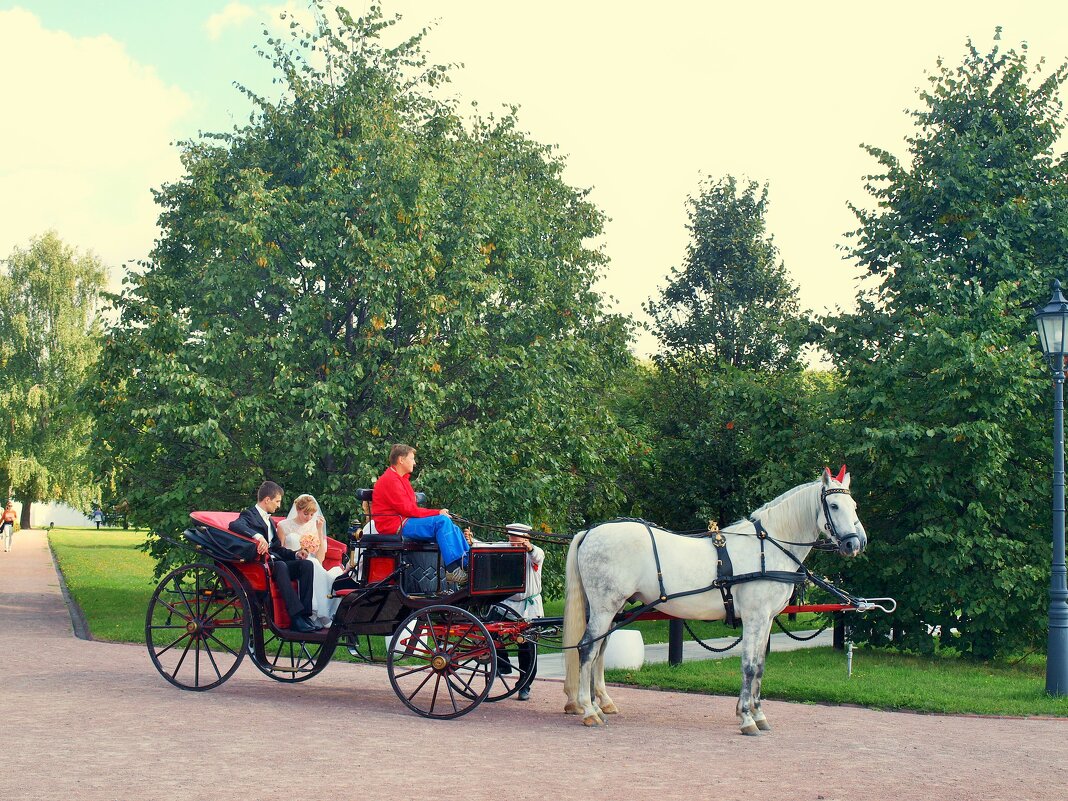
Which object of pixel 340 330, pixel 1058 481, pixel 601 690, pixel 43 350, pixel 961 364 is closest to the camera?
pixel 601 690

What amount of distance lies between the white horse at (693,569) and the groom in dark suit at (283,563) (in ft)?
9.16

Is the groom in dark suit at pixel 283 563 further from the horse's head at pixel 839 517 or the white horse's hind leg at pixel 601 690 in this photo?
the horse's head at pixel 839 517

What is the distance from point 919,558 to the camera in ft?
53.8

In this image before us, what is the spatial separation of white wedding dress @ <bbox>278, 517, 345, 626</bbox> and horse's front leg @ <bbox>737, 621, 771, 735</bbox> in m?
4.15

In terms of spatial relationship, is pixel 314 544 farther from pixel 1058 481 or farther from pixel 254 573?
pixel 1058 481

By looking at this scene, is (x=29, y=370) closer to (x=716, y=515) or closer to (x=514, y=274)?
(x=514, y=274)

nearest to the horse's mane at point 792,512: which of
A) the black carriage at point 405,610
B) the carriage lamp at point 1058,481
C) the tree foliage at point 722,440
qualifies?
the black carriage at point 405,610

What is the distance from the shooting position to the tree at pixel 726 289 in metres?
24.5

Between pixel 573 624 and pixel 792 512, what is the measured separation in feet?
7.58

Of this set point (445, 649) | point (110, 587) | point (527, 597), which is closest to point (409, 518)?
point (445, 649)

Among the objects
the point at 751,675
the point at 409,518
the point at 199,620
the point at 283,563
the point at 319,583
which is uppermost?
the point at 409,518

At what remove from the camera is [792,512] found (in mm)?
10555

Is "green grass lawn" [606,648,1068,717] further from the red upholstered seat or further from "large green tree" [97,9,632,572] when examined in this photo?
"large green tree" [97,9,632,572]

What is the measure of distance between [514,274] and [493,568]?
13.8 metres
